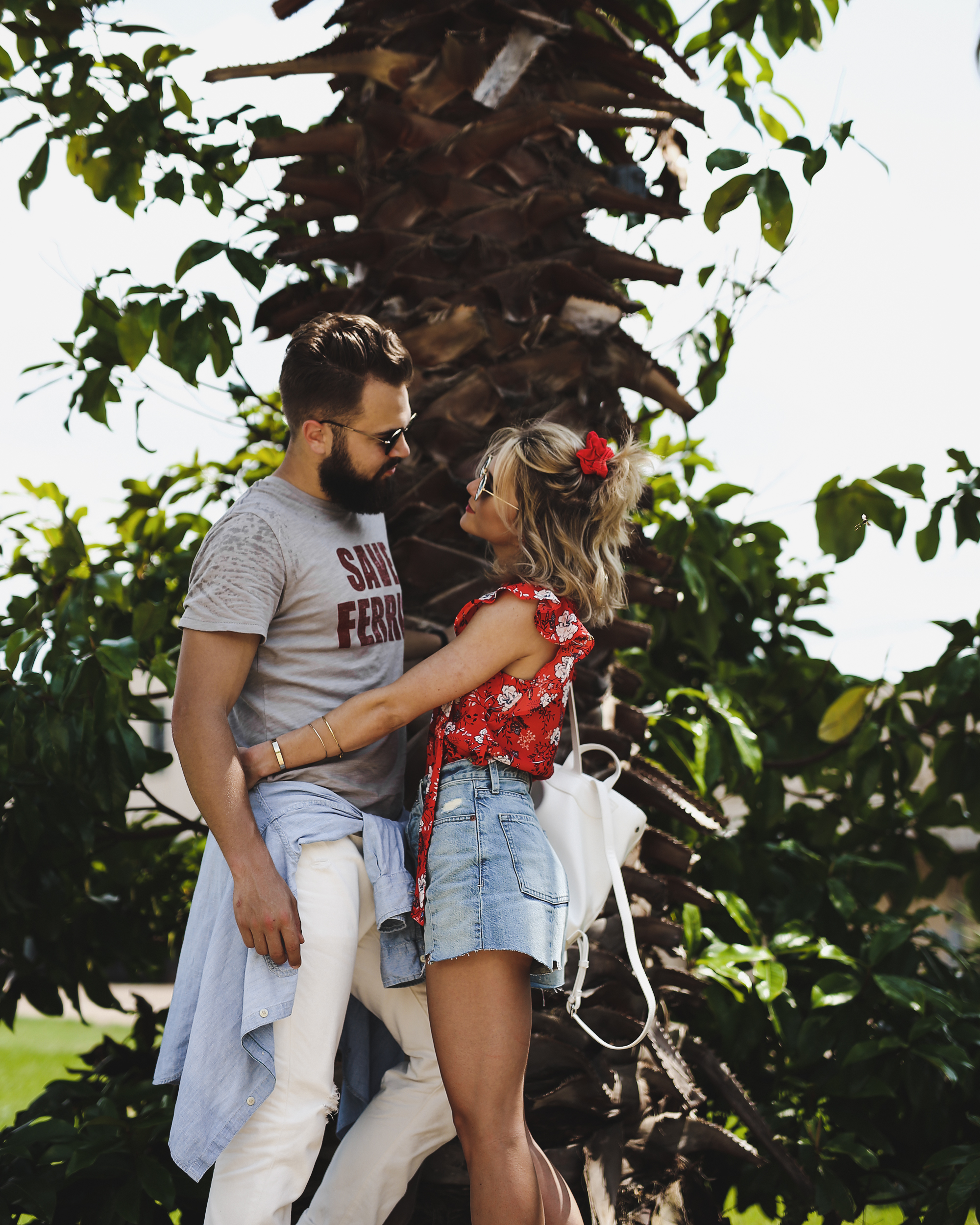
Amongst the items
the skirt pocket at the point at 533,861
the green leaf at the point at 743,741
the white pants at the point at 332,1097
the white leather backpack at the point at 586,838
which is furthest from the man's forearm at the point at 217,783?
the green leaf at the point at 743,741

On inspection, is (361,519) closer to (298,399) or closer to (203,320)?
(298,399)

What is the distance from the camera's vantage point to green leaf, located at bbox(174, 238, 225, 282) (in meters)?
2.62

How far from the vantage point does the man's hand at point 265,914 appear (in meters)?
1.75

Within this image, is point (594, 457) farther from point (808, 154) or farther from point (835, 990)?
point (835, 990)

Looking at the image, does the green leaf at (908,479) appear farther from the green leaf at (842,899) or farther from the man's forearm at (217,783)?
the man's forearm at (217,783)

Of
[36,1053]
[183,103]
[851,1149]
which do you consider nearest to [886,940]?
[851,1149]

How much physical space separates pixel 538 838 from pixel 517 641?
1.24 ft

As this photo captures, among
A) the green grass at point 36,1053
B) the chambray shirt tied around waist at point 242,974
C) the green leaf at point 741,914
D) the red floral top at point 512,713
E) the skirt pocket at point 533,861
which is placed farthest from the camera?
the green grass at point 36,1053

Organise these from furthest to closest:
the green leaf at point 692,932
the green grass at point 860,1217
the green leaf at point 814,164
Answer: the green grass at point 860,1217 → the green leaf at point 692,932 → the green leaf at point 814,164

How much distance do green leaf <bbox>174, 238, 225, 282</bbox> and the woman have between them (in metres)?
1.06

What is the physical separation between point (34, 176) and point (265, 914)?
7.95 feet

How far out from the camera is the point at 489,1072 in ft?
5.82

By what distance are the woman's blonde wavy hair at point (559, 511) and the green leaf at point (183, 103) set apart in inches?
69.7

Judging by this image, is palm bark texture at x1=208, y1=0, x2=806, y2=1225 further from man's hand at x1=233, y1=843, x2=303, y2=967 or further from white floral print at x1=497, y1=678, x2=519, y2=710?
man's hand at x1=233, y1=843, x2=303, y2=967
